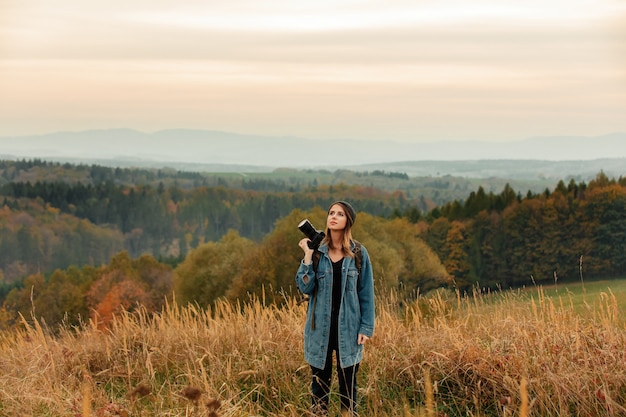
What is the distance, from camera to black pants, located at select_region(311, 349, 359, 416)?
6.27 m

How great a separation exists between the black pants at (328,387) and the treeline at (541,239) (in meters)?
59.1

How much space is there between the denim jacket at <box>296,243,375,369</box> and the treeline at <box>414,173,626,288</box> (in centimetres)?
5938

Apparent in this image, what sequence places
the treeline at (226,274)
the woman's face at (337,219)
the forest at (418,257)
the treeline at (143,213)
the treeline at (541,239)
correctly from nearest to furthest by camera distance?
1. the woman's face at (337,219)
2. the treeline at (226,274)
3. the forest at (418,257)
4. the treeline at (541,239)
5. the treeline at (143,213)

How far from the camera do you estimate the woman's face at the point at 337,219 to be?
6074 mm

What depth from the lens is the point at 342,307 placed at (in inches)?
240

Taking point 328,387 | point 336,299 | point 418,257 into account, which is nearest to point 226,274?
point 418,257

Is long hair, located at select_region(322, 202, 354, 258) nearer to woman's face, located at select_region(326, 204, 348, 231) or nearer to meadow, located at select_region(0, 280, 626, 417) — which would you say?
woman's face, located at select_region(326, 204, 348, 231)

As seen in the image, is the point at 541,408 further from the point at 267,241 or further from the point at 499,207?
the point at 499,207

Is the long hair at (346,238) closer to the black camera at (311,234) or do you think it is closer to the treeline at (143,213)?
the black camera at (311,234)

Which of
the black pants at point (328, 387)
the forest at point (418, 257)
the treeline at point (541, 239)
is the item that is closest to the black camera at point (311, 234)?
the black pants at point (328, 387)

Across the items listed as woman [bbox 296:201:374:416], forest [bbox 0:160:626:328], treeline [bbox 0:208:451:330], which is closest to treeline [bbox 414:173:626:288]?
forest [bbox 0:160:626:328]

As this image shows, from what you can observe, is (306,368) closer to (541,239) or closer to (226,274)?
(226,274)

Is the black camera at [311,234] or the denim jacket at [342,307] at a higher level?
the black camera at [311,234]

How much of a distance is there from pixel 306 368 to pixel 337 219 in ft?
6.78
